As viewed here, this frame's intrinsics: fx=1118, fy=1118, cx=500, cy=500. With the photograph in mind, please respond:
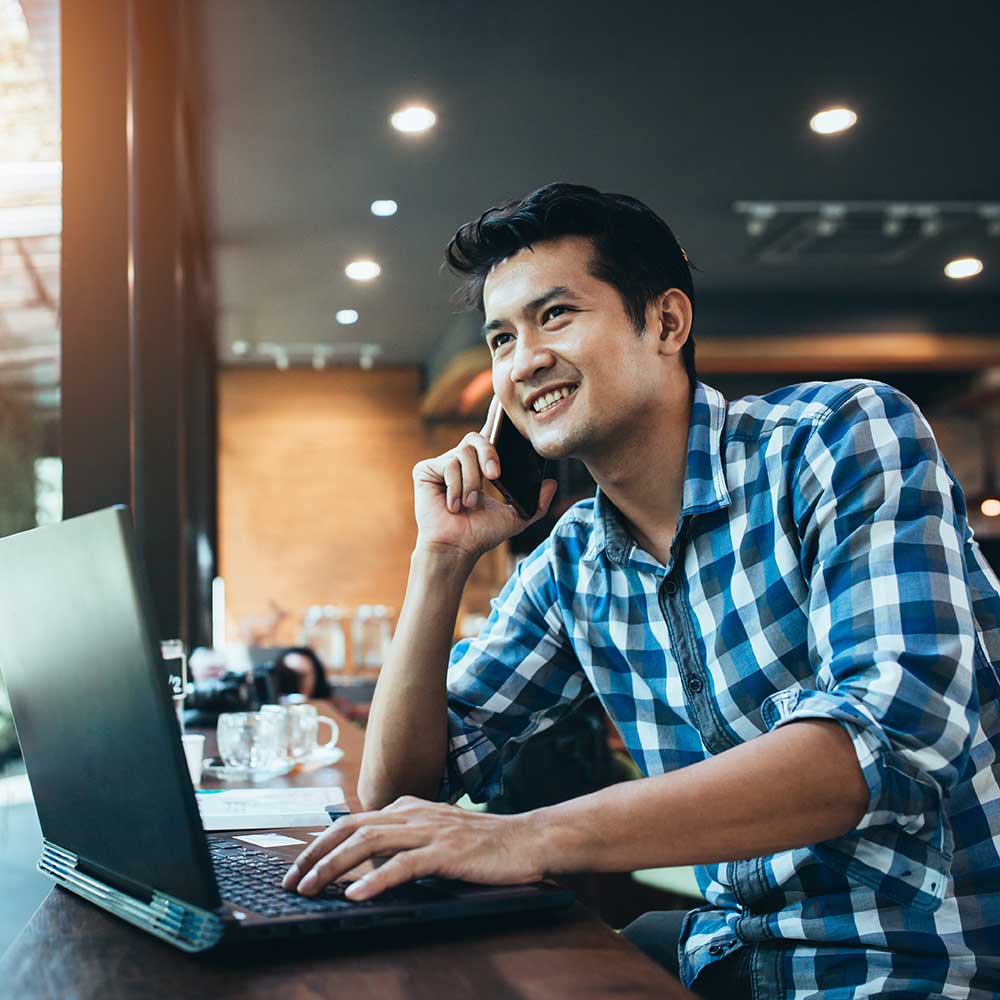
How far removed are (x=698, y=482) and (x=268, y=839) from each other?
23.2 inches

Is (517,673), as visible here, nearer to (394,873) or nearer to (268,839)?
(268,839)

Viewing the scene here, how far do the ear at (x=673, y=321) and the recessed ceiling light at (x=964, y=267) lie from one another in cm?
543

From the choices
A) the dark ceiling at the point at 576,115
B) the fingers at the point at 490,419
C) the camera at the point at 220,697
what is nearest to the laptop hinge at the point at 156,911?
the fingers at the point at 490,419

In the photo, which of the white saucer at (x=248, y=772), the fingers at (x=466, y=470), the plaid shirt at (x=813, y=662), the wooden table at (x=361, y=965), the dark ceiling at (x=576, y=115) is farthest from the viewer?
the dark ceiling at (x=576, y=115)

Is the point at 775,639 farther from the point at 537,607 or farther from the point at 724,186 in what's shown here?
the point at 724,186

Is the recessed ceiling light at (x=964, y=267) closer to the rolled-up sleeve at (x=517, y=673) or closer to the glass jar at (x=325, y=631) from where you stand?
the glass jar at (x=325, y=631)

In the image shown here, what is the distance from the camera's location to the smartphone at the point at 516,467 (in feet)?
4.98

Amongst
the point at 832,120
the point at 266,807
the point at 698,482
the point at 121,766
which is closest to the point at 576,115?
the point at 832,120

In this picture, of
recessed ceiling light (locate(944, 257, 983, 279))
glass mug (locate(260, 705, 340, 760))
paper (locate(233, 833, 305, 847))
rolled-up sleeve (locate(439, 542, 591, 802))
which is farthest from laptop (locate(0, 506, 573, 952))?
recessed ceiling light (locate(944, 257, 983, 279))

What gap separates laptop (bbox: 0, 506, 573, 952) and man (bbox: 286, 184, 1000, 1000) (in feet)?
0.14

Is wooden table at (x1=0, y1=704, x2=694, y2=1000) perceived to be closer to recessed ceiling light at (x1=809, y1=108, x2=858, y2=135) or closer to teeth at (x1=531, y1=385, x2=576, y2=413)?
teeth at (x1=531, y1=385, x2=576, y2=413)

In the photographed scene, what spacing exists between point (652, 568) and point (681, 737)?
201mm

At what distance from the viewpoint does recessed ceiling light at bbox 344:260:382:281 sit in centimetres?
608

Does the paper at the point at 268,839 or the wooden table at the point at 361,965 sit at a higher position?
the wooden table at the point at 361,965
